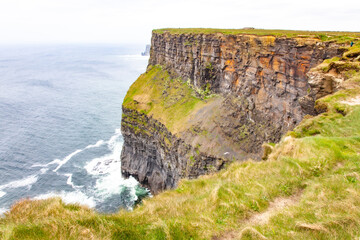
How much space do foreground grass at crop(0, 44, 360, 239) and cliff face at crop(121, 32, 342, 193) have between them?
1129 centimetres

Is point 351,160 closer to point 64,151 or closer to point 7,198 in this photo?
point 7,198

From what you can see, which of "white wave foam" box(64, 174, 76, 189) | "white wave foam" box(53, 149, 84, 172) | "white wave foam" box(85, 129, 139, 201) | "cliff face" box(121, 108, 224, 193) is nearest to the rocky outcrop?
"cliff face" box(121, 108, 224, 193)

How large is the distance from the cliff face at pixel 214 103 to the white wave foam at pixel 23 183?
59.0 ft

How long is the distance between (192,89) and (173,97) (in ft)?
15.5

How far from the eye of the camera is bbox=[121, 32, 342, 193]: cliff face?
30891 millimetres

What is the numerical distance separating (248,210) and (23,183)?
50.4 meters

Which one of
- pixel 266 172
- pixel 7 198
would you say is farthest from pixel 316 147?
pixel 7 198

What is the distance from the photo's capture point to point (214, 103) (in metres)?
45.9

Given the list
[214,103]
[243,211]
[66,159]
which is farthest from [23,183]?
[243,211]

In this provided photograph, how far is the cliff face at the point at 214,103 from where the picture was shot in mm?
30891

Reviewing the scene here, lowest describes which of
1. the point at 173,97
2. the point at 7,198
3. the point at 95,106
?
the point at 7,198

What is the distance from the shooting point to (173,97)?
171ft

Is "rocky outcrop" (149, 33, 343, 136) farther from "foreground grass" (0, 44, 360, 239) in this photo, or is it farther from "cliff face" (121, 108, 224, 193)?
"foreground grass" (0, 44, 360, 239)

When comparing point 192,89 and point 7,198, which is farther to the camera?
point 192,89
